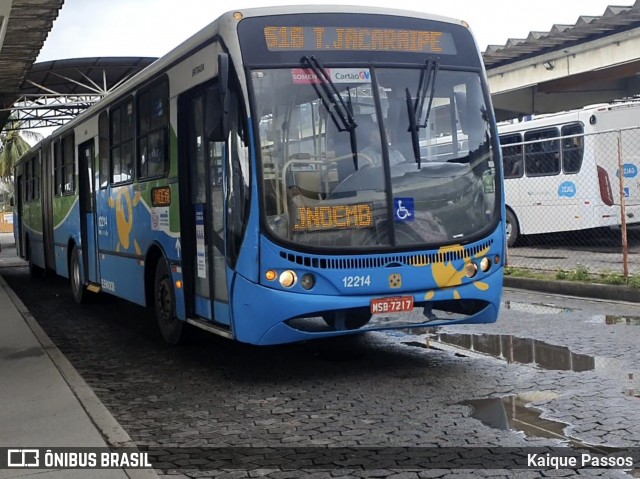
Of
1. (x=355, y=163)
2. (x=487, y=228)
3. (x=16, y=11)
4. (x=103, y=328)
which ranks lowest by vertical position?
(x=103, y=328)

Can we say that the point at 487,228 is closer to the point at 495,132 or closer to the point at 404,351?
the point at 495,132

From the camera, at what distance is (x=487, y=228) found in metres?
7.12

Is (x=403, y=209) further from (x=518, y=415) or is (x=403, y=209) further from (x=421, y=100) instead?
(x=518, y=415)

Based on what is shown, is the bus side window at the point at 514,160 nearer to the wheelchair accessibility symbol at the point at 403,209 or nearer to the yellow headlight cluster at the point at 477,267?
the yellow headlight cluster at the point at 477,267

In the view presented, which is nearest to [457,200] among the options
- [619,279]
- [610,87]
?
[619,279]

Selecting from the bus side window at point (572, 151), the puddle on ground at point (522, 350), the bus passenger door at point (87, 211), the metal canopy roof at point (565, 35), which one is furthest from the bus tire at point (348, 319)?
the metal canopy roof at point (565, 35)

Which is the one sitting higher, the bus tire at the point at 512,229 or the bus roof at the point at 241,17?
the bus roof at the point at 241,17

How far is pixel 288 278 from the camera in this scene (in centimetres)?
651

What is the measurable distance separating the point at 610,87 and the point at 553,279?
52.4 feet

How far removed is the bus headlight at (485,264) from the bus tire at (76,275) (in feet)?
25.5

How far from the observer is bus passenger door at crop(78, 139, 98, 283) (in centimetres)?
1176

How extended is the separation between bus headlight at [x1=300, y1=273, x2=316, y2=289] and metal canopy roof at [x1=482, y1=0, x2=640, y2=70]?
14.9m

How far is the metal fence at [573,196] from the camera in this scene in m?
16.9

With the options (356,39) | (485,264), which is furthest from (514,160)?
(356,39)
